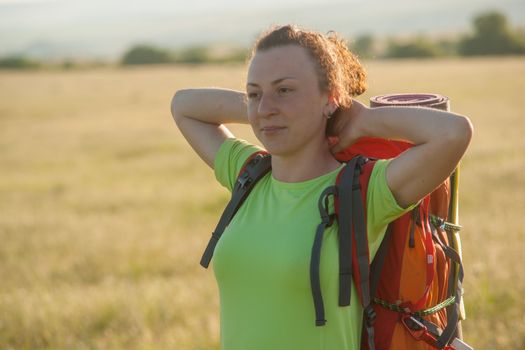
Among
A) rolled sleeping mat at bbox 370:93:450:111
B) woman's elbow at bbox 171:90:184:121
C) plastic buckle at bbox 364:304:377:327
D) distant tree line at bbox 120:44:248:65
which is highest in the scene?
rolled sleeping mat at bbox 370:93:450:111

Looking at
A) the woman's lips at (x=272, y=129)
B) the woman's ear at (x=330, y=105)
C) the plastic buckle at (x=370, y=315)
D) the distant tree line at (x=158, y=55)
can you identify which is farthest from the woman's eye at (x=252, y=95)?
the distant tree line at (x=158, y=55)

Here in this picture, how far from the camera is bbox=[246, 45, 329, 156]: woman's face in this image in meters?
2.84

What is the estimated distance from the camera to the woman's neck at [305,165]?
2.91 metres

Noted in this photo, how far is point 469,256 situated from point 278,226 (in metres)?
4.94

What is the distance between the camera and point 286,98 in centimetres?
285

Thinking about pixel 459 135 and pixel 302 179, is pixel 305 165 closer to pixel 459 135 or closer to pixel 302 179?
pixel 302 179

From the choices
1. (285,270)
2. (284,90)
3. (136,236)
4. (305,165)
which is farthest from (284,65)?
(136,236)

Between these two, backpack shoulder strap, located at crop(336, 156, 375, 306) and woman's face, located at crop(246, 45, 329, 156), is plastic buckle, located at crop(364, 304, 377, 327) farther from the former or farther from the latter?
woman's face, located at crop(246, 45, 329, 156)

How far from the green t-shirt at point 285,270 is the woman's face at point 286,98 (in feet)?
0.56

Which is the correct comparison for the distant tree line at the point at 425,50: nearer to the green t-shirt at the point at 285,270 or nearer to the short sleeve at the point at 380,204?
the green t-shirt at the point at 285,270

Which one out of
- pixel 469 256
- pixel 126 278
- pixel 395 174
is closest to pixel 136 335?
pixel 126 278

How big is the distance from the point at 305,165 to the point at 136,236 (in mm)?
7341

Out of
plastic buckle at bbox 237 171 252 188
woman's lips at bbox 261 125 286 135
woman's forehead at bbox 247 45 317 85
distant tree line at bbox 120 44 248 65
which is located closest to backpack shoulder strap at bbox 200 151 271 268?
plastic buckle at bbox 237 171 252 188

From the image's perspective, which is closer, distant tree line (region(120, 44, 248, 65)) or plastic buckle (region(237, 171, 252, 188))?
plastic buckle (region(237, 171, 252, 188))
